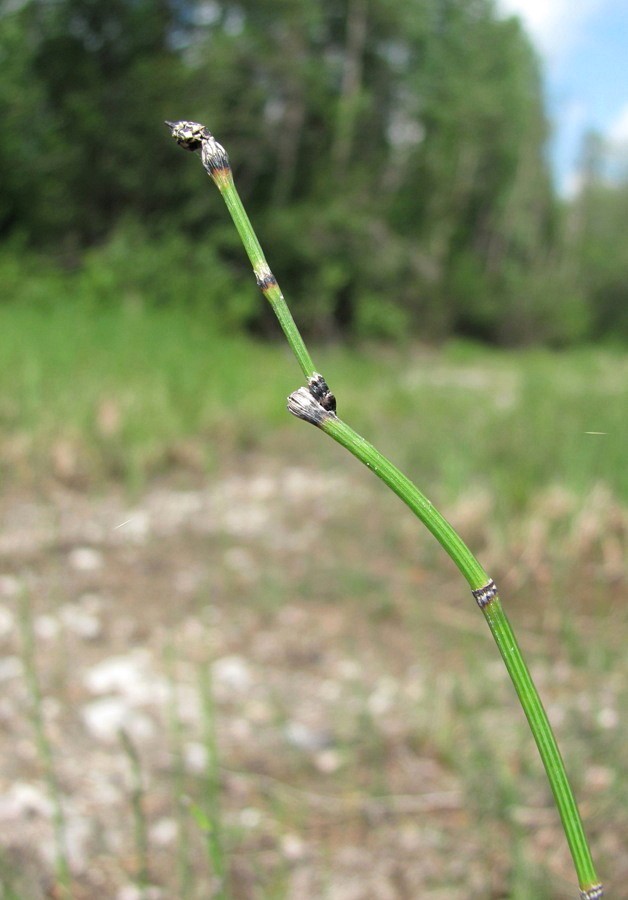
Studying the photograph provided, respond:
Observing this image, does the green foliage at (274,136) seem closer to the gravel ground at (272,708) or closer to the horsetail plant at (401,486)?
the gravel ground at (272,708)

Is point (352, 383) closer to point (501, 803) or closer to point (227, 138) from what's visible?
point (501, 803)

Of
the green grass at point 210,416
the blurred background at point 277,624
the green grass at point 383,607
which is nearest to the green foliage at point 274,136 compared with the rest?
the blurred background at point 277,624

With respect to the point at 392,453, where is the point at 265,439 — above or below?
above

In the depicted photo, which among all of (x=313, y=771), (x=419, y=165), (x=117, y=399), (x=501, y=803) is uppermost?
(x=419, y=165)

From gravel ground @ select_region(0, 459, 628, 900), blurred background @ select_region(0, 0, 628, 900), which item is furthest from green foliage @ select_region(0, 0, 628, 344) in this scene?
gravel ground @ select_region(0, 459, 628, 900)

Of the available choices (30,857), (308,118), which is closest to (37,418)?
(30,857)

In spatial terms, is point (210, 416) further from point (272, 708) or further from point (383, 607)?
point (272, 708)
